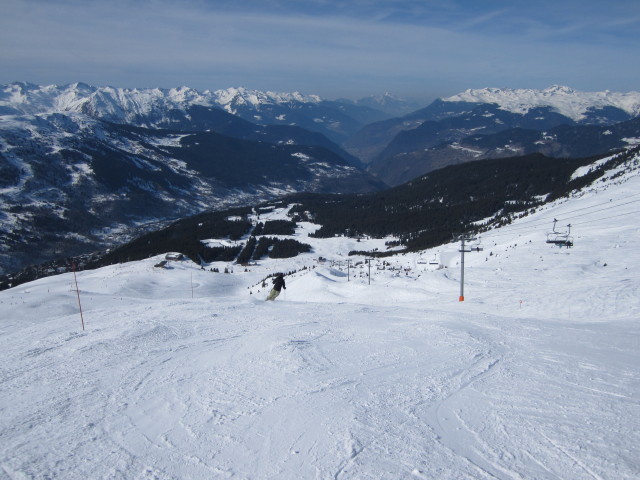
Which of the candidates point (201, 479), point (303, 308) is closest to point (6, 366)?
point (201, 479)

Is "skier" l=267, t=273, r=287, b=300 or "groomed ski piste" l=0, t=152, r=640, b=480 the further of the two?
"skier" l=267, t=273, r=287, b=300

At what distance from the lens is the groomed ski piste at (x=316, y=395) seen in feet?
22.5

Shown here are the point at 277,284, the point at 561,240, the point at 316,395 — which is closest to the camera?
the point at 316,395

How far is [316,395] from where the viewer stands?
365 inches

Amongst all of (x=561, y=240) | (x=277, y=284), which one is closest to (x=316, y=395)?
(x=277, y=284)

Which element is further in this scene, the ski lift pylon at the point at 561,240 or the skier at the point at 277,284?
the ski lift pylon at the point at 561,240

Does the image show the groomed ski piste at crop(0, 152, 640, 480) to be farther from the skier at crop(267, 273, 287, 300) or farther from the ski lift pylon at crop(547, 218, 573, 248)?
the ski lift pylon at crop(547, 218, 573, 248)

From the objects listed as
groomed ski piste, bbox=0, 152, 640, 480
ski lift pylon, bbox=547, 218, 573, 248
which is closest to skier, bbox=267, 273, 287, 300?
groomed ski piste, bbox=0, 152, 640, 480

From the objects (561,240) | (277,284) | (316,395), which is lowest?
(561,240)

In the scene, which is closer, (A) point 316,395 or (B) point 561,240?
(A) point 316,395

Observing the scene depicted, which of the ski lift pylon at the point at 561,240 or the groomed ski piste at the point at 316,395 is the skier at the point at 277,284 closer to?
the groomed ski piste at the point at 316,395

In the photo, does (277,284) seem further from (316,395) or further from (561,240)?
(561,240)

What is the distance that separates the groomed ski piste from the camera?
6848 mm

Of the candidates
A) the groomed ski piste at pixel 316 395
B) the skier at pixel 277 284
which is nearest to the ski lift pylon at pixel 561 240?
the groomed ski piste at pixel 316 395
